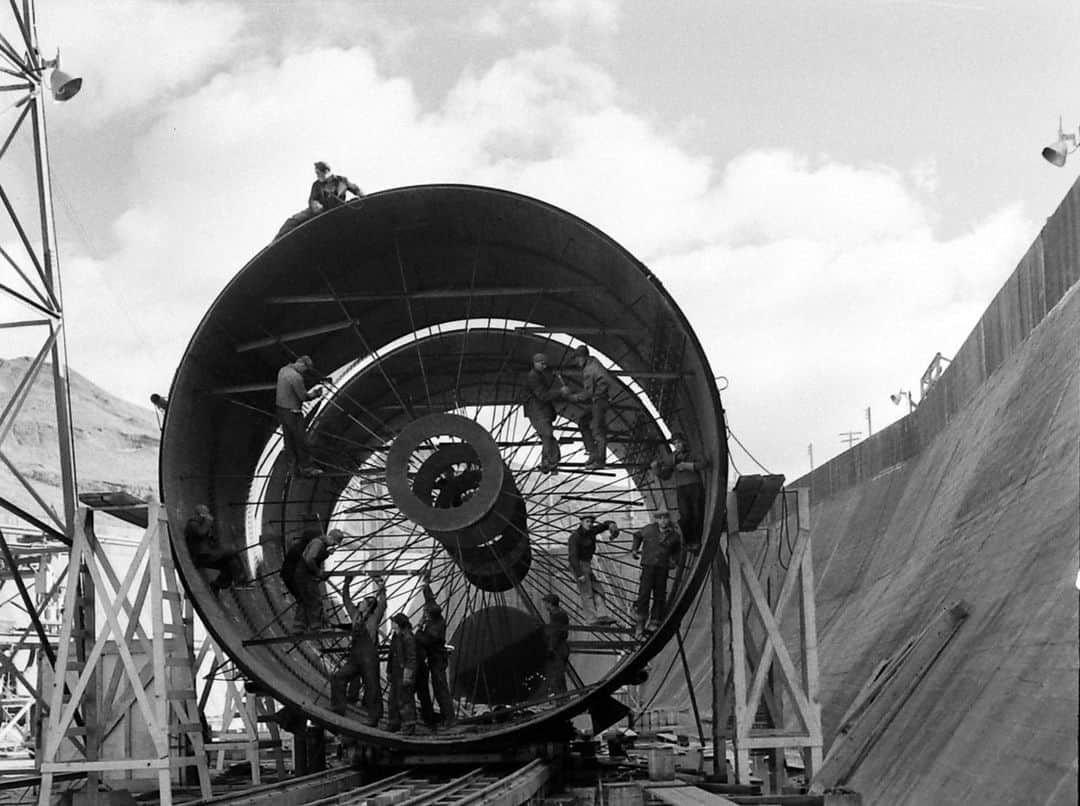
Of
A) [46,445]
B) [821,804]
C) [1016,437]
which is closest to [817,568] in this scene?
[1016,437]

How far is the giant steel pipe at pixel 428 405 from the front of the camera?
11.4m

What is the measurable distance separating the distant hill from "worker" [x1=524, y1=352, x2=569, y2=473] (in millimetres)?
51854

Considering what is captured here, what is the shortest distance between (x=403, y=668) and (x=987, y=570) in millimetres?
5255

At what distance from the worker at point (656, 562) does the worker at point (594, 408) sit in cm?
75

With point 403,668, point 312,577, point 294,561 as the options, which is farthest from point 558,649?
point 294,561

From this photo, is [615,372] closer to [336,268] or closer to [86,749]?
[336,268]

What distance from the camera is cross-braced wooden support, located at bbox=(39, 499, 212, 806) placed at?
10.5 metres

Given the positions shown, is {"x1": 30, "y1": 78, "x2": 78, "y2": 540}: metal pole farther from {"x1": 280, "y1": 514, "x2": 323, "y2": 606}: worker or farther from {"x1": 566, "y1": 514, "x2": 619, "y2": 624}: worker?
{"x1": 566, "y1": 514, "x2": 619, "y2": 624}: worker

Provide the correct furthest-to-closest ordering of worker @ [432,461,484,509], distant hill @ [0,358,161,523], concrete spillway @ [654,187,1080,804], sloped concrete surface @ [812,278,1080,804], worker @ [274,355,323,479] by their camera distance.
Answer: distant hill @ [0,358,161,523] < worker @ [432,461,484,509] < worker @ [274,355,323,479] < concrete spillway @ [654,187,1080,804] < sloped concrete surface @ [812,278,1080,804]

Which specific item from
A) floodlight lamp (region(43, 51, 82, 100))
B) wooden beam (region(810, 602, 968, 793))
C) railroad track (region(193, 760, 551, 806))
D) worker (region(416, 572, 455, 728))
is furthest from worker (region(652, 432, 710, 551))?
floodlight lamp (region(43, 51, 82, 100))

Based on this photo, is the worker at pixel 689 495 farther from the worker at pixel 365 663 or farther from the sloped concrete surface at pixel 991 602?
the worker at pixel 365 663

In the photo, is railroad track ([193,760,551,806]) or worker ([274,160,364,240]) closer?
railroad track ([193,760,551,806])

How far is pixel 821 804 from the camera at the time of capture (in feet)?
31.0

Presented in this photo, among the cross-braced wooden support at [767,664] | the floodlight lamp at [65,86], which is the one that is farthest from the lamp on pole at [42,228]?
the cross-braced wooden support at [767,664]
